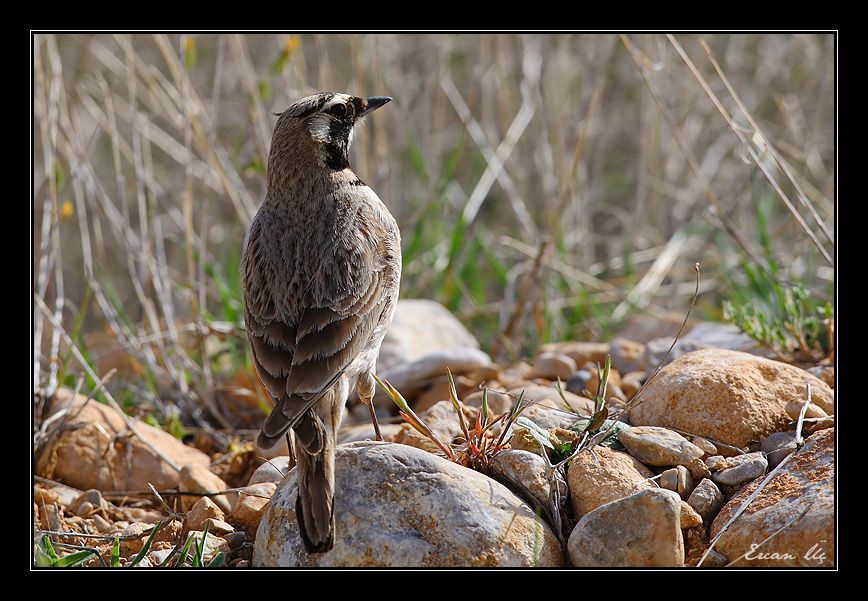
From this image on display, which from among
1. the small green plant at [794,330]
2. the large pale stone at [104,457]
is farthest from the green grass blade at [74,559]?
the small green plant at [794,330]

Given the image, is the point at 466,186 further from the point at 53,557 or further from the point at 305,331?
the point at 53,557

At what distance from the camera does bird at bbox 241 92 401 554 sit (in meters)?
3.15

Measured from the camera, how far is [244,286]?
414cm

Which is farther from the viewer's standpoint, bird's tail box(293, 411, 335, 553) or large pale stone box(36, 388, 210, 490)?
large pale stone box(36, 388, 210, 490)

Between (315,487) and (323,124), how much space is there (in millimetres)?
1993


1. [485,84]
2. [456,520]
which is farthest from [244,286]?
[485,84]

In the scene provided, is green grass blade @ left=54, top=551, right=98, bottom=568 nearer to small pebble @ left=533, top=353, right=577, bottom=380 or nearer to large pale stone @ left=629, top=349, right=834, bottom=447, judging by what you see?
large pale stone @ left=629, top=349, right=834, bottom=447

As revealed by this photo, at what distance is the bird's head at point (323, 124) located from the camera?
443cm

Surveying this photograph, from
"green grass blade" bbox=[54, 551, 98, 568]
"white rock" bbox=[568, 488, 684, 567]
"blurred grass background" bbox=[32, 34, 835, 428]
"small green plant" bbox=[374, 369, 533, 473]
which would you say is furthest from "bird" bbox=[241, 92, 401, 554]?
"blurred grass background" bbox=[32, 34, 835, 428]

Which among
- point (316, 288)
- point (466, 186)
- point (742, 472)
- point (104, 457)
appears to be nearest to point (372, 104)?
point (316, 288)

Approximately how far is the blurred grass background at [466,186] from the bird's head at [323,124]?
92 cm

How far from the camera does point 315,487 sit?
3.01 metres
